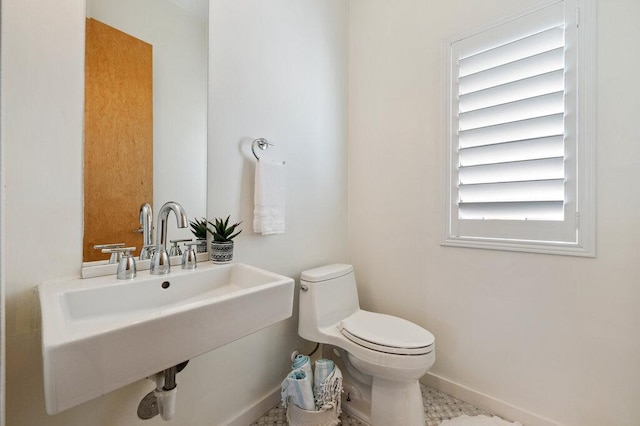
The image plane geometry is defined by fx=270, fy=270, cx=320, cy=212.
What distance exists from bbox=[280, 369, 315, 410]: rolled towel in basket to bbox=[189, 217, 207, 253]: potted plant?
0.75 m

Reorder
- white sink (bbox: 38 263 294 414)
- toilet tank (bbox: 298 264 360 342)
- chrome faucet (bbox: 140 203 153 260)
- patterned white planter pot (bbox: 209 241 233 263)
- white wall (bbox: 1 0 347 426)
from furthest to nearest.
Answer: toilet tank (bbox: 298 264 360 342) → patterned white planter pot (bbox: 209 241 233 263) → chrome faucet (bbox: 140 203 153 260) → white wall (bbox: 1 0 347 426) → white sink (bbox: 38 263 294 414)

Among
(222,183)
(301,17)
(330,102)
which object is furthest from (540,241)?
(301,17)

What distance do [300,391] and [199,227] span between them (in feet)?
2.92

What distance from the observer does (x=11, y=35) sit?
770 millimetres

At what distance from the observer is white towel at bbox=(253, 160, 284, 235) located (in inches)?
52.2

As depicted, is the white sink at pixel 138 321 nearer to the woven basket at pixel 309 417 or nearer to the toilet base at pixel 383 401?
the woven basket at pixel 309 417

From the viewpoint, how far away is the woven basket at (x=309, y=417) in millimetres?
1240

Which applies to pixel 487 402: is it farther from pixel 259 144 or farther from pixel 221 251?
pixel 259 144

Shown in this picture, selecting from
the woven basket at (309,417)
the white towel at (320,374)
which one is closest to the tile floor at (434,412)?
the woven basket at (309,417)

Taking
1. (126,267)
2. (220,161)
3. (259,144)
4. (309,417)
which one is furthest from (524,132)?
(126,267)

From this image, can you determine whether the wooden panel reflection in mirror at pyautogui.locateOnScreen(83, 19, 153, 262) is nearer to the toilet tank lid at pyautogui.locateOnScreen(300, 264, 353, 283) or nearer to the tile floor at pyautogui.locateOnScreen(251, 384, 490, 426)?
the toilet tank lid at pyautogui.locateOnScreen(300, 264, 353, 283)

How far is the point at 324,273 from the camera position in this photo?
1530 millimetres

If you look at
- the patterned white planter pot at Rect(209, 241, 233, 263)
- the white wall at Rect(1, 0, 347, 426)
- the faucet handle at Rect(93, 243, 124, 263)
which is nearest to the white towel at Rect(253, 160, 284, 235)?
the white wall at Rect(1, 0, 347, 426)

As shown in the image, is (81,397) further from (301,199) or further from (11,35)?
(301,199)
